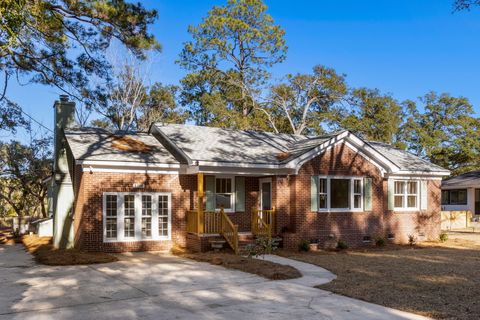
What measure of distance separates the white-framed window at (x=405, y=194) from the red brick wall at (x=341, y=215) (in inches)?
15.7

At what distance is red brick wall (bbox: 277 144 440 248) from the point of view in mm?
18625

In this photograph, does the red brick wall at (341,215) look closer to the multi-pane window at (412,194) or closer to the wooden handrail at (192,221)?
the multi-pane window at (412,194)

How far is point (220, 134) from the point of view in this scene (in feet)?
71.2

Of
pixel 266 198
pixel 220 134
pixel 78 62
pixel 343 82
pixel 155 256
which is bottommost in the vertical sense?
pixel 155 256

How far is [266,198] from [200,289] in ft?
32.1

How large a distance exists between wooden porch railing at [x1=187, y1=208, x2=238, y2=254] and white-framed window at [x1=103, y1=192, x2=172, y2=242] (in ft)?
3.04

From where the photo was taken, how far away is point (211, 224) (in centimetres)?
1781

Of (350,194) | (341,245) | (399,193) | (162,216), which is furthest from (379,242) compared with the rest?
(162,216)

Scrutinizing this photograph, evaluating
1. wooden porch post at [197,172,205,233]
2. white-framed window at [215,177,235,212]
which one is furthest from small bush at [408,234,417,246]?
wooden porch post at [197,172,205,233]

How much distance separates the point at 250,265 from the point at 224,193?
615 centimetres

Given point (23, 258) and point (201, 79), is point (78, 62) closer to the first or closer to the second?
point (23, 258)

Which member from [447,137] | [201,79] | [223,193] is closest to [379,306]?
[223,193]

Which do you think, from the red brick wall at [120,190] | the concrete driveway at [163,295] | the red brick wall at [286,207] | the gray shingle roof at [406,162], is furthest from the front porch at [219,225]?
the gray shingle roof at [406,162]

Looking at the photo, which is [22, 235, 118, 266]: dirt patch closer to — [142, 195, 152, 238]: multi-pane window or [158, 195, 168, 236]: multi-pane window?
[142, 195, 152, 238]: multi-pane window
